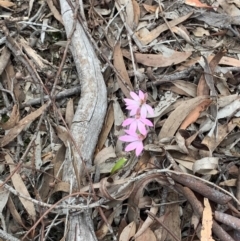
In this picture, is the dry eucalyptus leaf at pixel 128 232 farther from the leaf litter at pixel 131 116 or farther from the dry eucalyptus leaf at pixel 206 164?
the dry eucalyptus leaf at pixel 206 164

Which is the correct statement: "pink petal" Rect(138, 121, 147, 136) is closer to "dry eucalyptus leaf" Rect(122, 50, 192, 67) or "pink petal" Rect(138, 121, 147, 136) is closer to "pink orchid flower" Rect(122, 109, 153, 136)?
"pink orchid flower" Rect(122, 109, 153, 136)

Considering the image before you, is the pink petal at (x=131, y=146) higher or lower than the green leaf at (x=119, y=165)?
higher

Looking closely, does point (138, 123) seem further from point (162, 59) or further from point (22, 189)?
point (22, 189)

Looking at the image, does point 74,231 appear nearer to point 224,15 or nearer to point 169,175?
point 169,175

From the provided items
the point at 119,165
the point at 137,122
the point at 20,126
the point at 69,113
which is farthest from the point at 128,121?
the point at 20,126

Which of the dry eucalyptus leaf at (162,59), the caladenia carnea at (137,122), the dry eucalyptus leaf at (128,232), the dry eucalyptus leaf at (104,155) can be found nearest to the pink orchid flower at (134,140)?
the caladenia carnea at (137,122)

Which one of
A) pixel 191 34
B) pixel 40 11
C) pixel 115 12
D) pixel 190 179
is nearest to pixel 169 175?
pixel 190 179

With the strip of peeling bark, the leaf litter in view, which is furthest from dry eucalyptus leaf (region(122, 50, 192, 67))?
the strip of peeling bark
